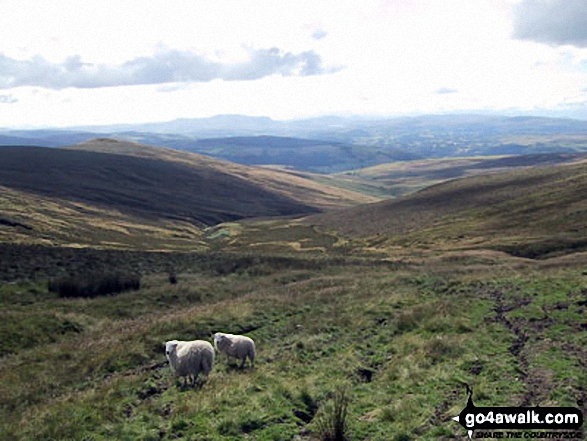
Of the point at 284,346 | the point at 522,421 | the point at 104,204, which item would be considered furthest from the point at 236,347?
the point at 104,204

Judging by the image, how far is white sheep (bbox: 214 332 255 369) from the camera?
57.8ft

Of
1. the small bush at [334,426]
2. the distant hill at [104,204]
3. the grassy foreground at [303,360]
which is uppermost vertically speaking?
the small bush at [334,426]

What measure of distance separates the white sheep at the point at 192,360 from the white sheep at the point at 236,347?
1.84 metres

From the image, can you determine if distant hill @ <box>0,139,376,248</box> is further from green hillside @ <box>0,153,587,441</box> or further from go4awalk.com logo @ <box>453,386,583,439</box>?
go4awalk.com logo @ <box>453,386,583,439</box>

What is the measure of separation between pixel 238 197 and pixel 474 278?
550ft

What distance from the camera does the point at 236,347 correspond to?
17641 millimetres

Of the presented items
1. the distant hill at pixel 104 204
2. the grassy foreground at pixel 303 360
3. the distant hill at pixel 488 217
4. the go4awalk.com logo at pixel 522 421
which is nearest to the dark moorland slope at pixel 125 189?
the distant hill at pixel 104 204

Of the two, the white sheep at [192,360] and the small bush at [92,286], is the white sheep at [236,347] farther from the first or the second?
the small bush at [92,286]

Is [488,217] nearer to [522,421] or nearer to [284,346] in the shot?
[284,346]

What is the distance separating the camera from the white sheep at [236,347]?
17.6m

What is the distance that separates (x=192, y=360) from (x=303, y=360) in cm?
453

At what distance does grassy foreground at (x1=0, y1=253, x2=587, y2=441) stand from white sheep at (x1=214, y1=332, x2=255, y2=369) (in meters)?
0.57

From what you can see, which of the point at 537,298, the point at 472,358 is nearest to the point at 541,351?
the point at 472,358

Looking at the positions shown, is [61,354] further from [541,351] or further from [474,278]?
[474,278]
